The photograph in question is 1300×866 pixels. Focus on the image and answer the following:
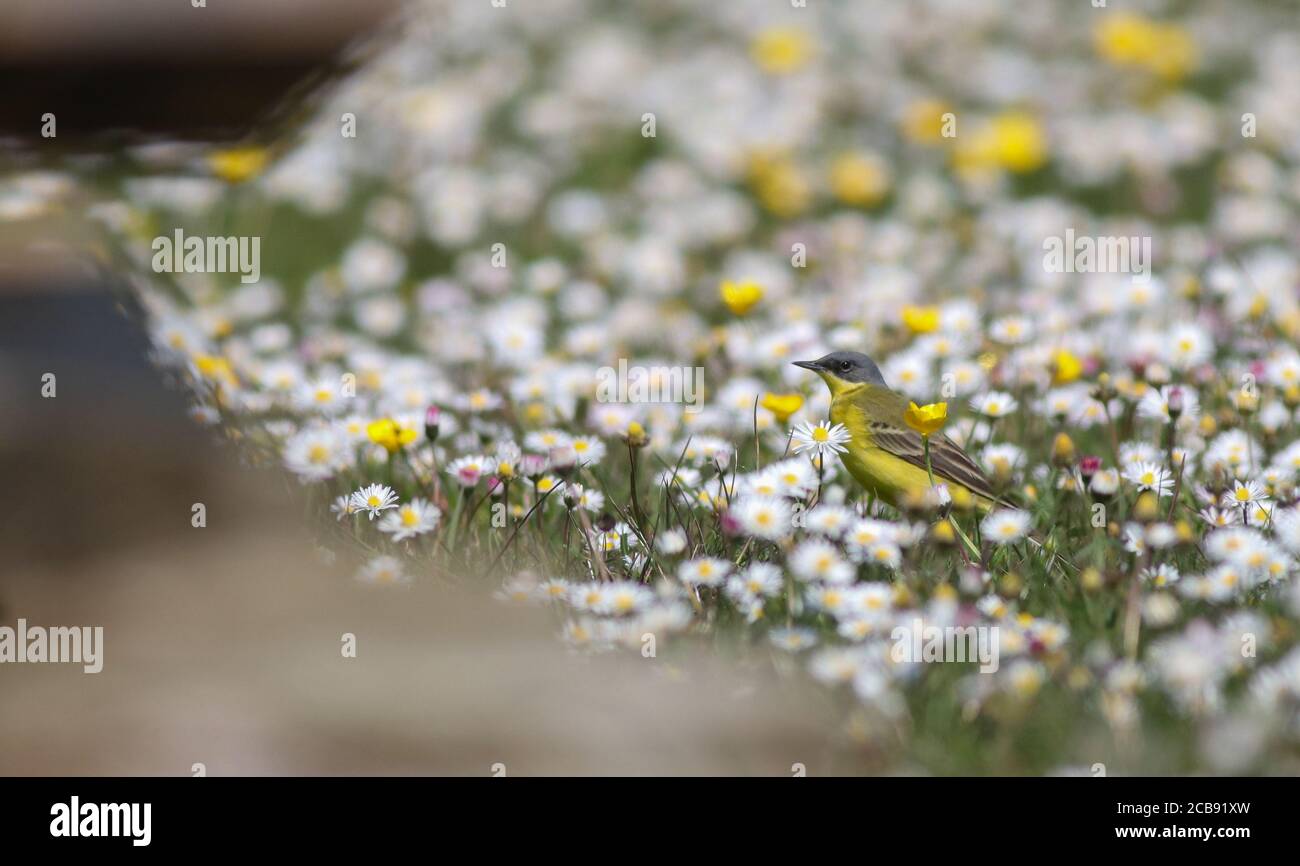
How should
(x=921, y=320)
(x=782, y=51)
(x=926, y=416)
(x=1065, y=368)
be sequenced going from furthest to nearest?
(x=782, y=51) → (x=921, y=320) → (x=1065, y=368) → (x=926, y=416)

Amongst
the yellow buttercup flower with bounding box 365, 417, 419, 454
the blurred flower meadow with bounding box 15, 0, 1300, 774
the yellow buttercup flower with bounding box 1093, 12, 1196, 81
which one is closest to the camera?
the blurred flower meadow with bounding box 15, 0, 1300, 774

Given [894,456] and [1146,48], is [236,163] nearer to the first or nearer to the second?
[894,456]

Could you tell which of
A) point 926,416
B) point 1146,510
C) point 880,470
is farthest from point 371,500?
point 1146,510

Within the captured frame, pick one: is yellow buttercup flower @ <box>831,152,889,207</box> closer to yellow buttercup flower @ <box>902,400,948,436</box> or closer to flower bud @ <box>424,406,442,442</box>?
flower bud @ <box>424,406,442,442</box>

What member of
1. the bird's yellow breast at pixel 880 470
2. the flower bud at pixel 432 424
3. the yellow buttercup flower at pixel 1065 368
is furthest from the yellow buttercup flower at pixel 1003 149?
the flower bud at pixel 432 424

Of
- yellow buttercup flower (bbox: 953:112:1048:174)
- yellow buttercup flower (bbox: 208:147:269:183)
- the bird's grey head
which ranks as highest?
yellow buttercup flower (bbox: 953:112:1048:174)

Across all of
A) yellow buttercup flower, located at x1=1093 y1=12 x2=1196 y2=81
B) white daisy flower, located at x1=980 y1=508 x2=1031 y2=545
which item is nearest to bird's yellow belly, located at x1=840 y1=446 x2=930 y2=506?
white daisy flower, located at x1=980 y1=508 x2=1031 y2=545
